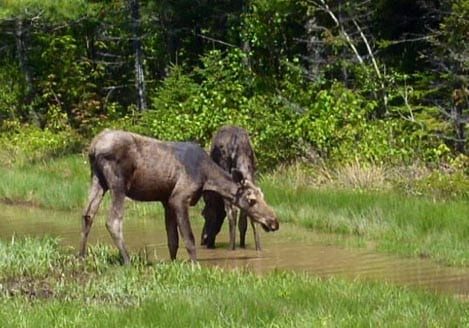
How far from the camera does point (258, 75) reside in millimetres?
29641

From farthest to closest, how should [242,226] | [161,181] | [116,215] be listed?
1. [242,226]
2. [161,181]
3. [116,215]

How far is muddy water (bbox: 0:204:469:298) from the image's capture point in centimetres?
1298

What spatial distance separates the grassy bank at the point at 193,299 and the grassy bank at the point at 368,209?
3.81m

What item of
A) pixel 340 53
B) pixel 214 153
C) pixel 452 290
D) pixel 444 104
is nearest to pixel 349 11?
pixel 340 53

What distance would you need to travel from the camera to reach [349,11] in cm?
2717

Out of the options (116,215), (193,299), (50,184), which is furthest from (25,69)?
(193,299)

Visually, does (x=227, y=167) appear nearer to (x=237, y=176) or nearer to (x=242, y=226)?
(x=242, y=226)

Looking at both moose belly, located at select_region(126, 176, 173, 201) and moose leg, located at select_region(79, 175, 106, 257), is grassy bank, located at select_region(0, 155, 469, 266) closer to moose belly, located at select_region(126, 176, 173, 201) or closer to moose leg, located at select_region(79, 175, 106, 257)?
moose belly, located at select_region(126, 176, 173, 201)

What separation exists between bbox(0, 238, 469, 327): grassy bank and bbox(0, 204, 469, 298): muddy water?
1654 mm

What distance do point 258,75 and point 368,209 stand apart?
1234 cm

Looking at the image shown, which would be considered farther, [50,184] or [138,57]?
[138,57]

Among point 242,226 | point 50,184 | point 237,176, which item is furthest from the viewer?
point 50,184

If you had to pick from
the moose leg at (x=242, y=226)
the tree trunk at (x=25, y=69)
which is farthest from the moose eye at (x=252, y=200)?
the tree trunk at (x=25, y=69)

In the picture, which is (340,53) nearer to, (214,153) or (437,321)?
(214,153)
